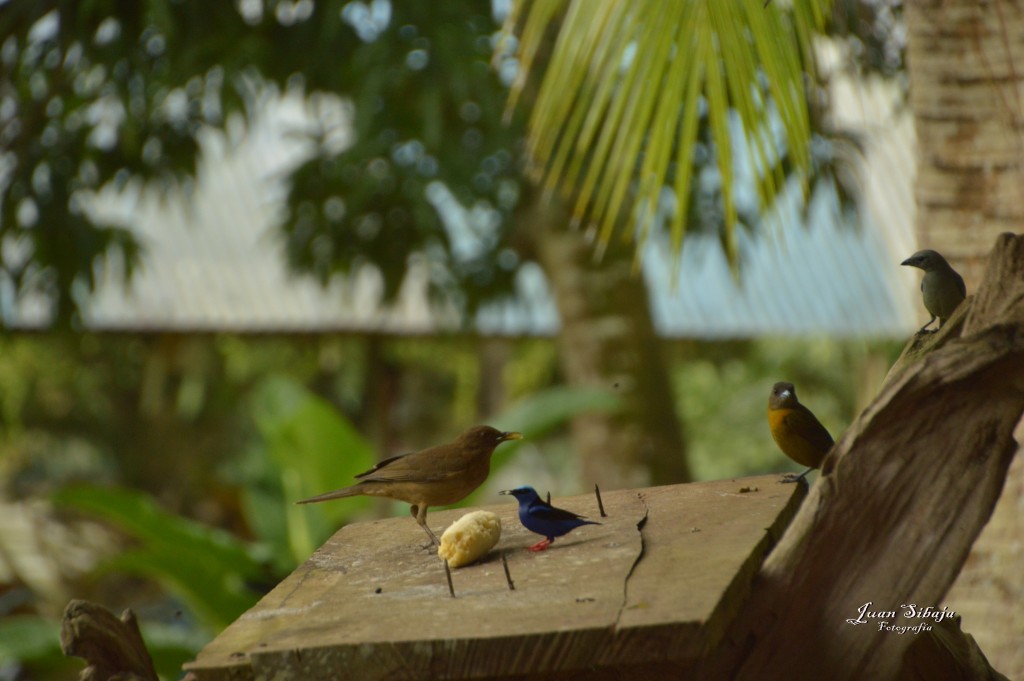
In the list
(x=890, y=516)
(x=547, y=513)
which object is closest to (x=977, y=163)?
(x=890, y=516)

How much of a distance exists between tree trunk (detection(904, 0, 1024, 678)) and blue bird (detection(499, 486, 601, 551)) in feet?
5.46

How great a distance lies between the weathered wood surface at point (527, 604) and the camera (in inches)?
58.3

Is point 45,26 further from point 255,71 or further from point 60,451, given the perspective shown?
point 60,451

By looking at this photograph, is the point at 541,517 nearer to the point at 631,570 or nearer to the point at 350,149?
the point at 631,570

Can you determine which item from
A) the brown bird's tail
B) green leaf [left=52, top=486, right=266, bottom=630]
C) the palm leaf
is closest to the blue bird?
the brown bird's tail

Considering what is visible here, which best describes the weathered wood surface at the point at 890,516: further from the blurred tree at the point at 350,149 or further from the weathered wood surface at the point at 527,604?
the blurred tree at the point at 350,149

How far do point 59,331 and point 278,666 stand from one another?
5.02 metres

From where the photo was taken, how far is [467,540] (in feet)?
6.23

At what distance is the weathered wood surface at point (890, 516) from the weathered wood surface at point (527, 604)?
0.08 metres

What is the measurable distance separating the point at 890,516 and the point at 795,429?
29 centimetres

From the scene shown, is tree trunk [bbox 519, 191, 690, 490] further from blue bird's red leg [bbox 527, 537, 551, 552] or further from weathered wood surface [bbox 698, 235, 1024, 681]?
weathered wood surface [bbox 698, 235, 1024, 681]

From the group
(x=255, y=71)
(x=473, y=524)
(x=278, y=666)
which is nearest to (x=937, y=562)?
(x=473, y=524)

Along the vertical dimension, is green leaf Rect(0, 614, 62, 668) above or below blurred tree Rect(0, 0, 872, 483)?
below

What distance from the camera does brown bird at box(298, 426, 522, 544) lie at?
2031 mm
